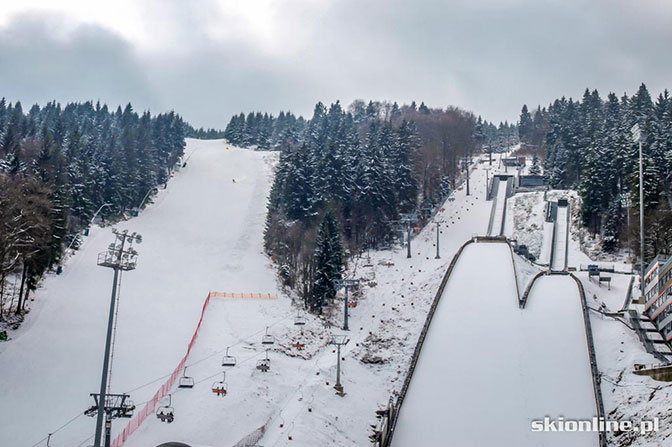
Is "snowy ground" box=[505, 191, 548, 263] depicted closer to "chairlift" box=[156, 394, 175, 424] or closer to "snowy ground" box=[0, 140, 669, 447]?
"snowy ground" box=[0, 140, 669, 447]

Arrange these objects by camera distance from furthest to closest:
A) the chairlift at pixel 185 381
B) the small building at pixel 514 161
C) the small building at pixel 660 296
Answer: the small building at pixel 514 161 → the small building at pixel 660 296 → the chairlift at pixel 185 381

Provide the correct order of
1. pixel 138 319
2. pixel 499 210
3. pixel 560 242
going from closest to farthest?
pixel 138 319, pixel 560 242, pixel 499 210

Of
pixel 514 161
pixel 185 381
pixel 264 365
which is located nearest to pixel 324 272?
pixel 264 365

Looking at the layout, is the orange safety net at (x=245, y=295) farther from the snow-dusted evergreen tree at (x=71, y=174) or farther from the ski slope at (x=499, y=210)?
the ski slope at (x=499, y=210)

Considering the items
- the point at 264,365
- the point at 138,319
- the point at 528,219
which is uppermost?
the point at 528,219

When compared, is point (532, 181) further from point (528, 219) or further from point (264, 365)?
point (264, 365)

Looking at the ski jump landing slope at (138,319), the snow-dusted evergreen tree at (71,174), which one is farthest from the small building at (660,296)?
the snow-dusted evergreen tree at (71,174)

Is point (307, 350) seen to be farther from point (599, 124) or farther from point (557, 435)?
point (599, 124)

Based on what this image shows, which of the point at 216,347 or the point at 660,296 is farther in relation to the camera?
the point at 660,296
